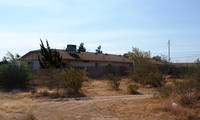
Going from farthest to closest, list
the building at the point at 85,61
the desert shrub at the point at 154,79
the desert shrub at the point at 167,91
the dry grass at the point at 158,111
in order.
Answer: the building at the point at 85,61 → the desert shrub at the point at 154,79 → the desert shrub at the point at 167,91 → the dry grass at the point at 158,111

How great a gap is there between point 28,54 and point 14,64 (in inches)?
674

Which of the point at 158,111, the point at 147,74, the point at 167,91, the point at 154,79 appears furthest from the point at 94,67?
the point at 158,111

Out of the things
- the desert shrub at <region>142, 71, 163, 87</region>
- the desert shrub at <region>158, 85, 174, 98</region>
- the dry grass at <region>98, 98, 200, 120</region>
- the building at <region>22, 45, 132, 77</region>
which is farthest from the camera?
the building at <region>22, 45, 132, 77</region>

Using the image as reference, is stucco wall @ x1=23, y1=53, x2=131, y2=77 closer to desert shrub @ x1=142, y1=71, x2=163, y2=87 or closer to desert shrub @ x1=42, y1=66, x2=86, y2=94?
desert shrub @ x1=142, y1=71, x2=163, y2=87

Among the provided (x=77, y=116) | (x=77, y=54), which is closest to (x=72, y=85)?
(x=77, y=116)

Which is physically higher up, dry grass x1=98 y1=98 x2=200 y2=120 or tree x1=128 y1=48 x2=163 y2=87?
tree x1=128 y1=48 x2=163 y2=87

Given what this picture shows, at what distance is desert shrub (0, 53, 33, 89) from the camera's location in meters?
22.1

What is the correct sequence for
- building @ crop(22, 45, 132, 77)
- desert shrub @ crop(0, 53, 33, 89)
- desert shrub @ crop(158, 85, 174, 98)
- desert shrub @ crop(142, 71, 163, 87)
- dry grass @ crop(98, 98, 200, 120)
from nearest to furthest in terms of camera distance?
dry grass @ crop(98, 98, 200, 120), desert shrub @ crop(158, 85, 174, 98), desert shrub @ crop(142, 71, 163, 87), desert shrub @ crop(0, 53, 33, 89), building @ crop(22, 45, 132, 77)

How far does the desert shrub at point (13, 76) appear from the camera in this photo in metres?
22.1

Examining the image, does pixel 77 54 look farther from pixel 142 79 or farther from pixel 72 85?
pixel 72 85

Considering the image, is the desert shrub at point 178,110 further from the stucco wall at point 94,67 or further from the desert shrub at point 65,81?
the stucco wall at point 94,67

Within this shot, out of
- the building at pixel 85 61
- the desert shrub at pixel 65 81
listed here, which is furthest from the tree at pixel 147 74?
the building at pixel 85 61

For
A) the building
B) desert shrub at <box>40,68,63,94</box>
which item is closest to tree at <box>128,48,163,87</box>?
desert shrub at <box>40,68,63,94</box>

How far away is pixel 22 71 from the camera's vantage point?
22531mm
